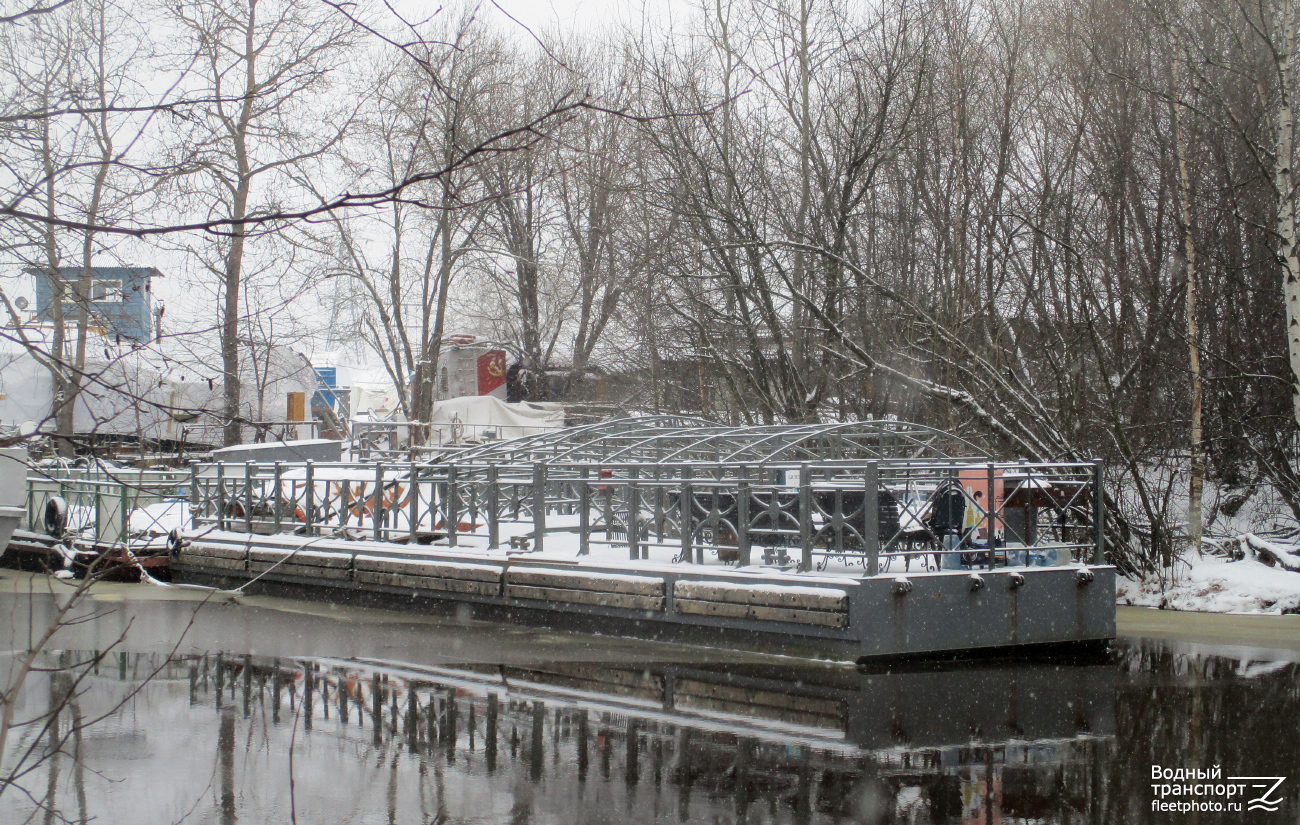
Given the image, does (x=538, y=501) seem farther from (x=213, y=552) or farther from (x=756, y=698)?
(x=213, y=552)

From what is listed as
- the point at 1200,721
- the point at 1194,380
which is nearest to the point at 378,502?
the point at 1200,721

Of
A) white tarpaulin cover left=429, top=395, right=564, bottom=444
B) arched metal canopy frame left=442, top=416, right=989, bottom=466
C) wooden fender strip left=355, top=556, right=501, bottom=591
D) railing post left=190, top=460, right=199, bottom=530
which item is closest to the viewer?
wooden fender strip left=355, top=556, right=501, bottom=591

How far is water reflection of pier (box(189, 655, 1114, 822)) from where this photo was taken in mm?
6469

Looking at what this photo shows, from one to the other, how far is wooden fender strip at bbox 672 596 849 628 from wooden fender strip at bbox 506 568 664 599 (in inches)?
12.9

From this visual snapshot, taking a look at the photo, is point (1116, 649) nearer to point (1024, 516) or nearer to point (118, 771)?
point (1024, 516)

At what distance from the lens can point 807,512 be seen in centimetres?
1074

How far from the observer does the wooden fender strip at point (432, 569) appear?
43.4ft

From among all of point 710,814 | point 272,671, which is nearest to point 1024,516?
point 710,814

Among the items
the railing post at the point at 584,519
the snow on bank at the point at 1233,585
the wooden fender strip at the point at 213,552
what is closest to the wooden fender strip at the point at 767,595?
the railing post at the point at 584,519

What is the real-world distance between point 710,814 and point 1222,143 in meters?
18.8

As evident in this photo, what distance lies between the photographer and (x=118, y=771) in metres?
7.03

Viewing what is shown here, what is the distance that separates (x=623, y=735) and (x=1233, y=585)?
34.2ft

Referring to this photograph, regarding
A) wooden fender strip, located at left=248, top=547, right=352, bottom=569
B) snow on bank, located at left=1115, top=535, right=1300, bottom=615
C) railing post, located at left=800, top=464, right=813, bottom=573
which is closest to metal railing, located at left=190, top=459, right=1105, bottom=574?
railing post, located at left=800, top=464, right=813, bottom=573

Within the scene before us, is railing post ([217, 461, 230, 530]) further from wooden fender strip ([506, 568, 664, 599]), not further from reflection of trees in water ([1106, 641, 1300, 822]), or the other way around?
reflection of trees in water ([1106, 641, 1300, 822])
